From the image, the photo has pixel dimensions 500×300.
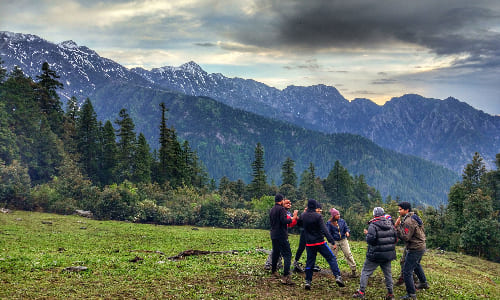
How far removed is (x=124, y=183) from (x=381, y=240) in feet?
153

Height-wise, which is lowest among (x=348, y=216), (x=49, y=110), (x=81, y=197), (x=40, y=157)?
(x=348, y=216)

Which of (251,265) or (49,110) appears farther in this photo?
(49,110)

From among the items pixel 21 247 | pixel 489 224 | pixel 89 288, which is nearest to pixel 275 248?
pixel 89 288

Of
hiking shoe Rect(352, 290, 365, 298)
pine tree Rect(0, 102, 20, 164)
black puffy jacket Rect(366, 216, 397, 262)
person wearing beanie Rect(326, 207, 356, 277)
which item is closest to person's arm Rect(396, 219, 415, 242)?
black puffy jacket Rect(366, 216, 397, 262)

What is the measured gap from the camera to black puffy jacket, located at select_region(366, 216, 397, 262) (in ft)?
39.8

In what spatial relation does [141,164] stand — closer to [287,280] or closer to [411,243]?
[287,280]

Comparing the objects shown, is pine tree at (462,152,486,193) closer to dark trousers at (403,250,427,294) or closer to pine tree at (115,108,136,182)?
dark trousers at (403,250,427,294)

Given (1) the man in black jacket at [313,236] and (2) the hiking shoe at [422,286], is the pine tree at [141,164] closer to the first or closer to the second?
(1) the man in black jacket at [313,236]

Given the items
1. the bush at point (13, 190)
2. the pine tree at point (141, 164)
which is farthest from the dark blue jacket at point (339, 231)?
the pine tree at point (141, 164)

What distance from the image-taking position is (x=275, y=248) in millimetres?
14281

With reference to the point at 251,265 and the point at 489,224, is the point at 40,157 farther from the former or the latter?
the point at 489,224

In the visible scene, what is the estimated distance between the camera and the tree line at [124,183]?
42.3 meters

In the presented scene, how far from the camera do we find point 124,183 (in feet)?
169

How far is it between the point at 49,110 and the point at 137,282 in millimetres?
68629
